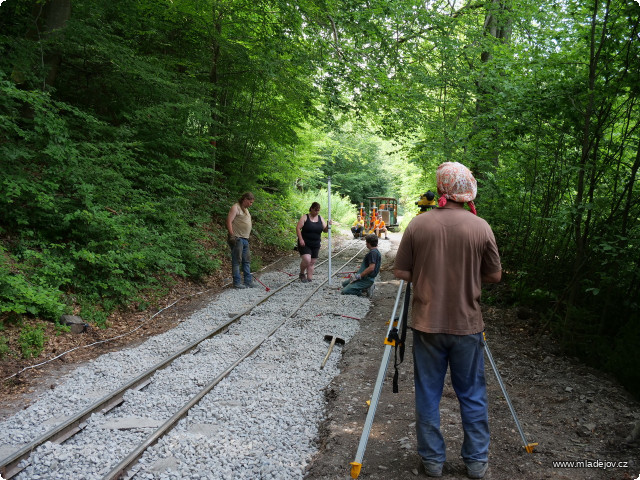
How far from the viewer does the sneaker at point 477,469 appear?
3029 mm

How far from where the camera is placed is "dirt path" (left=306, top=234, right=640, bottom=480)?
10.8 ft

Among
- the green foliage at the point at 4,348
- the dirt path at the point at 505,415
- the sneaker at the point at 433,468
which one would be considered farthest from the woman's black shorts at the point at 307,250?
the sneaker at the point at 433,468

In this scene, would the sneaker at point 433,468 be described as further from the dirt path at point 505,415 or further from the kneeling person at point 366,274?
the kneeling person at point 366,274

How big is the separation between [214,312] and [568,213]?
5879 mm

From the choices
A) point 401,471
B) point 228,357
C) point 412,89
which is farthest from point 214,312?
point 412,89

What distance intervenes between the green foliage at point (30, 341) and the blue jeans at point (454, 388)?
4843 millimetres

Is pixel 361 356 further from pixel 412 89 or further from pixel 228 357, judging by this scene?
pixel 412 89

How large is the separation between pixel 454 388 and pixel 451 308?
0.54 meters

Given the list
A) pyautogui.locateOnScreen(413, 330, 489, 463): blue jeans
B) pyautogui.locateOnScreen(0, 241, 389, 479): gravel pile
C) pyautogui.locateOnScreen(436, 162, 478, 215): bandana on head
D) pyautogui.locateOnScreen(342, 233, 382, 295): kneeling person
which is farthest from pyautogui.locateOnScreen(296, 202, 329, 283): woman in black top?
pyautogui.locateOnScreen(413, 330, 489, 463): blue jeans

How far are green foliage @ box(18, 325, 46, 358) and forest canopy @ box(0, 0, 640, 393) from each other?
0.35 m

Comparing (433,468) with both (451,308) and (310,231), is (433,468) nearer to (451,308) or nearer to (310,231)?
(451,308)

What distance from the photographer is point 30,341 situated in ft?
18.2

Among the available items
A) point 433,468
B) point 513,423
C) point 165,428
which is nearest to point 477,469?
point 433,468

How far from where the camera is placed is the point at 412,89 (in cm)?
1275
